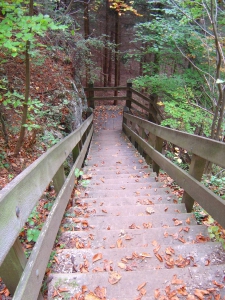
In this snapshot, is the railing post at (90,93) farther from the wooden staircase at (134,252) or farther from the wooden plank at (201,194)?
the wooden plank at (201,194)

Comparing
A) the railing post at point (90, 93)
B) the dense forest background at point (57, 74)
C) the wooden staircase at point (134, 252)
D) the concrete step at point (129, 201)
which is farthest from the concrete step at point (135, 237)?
the railing post at point (90, 93)

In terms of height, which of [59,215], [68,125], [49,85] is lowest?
[59,215]

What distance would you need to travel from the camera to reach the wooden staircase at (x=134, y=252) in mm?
1521

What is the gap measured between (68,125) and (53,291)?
4.50m

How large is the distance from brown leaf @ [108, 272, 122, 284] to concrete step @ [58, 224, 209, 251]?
385 millimetres

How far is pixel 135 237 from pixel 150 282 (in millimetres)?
594

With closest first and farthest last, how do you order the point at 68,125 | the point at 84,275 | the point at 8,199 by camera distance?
the point at 8,199
the point at 84,275
the point at 68,125

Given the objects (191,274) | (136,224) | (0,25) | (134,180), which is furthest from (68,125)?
(191,274)

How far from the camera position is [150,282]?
5.16 feet

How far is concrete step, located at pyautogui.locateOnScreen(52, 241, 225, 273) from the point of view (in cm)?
177

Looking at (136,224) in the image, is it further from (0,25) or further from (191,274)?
(0,25)

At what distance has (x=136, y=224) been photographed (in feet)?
8.03

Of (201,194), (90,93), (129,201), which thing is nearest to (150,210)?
(129,201)

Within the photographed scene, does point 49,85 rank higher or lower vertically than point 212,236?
higher
